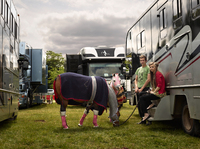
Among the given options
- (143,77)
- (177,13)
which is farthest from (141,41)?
(177,13)

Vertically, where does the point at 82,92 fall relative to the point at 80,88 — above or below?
below

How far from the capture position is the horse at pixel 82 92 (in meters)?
7.12

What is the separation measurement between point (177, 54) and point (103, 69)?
9.22 metres

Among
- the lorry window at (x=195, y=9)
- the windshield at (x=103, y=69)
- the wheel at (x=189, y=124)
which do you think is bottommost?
the wheel at (x=189, y=124)

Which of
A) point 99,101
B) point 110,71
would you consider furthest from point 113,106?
point 110,71

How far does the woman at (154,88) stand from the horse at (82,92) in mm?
904

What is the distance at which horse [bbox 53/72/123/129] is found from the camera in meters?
7.12

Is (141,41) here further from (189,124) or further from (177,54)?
(189,124)

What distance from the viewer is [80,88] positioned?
23.8 feet

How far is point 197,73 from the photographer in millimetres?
5309

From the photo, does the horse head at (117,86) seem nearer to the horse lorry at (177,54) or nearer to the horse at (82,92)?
the horse at (82,92)

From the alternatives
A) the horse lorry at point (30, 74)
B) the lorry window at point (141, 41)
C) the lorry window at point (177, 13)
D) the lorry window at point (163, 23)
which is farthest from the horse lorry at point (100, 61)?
the lorry window at point (177, 13)

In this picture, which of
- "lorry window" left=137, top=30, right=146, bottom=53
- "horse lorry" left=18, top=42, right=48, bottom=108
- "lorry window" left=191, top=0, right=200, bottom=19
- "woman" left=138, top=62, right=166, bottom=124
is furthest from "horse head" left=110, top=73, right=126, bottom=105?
"horse lorry" left=18, top=42, right=48, bottom=108

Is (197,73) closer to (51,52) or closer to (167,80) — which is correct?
(167,80)
